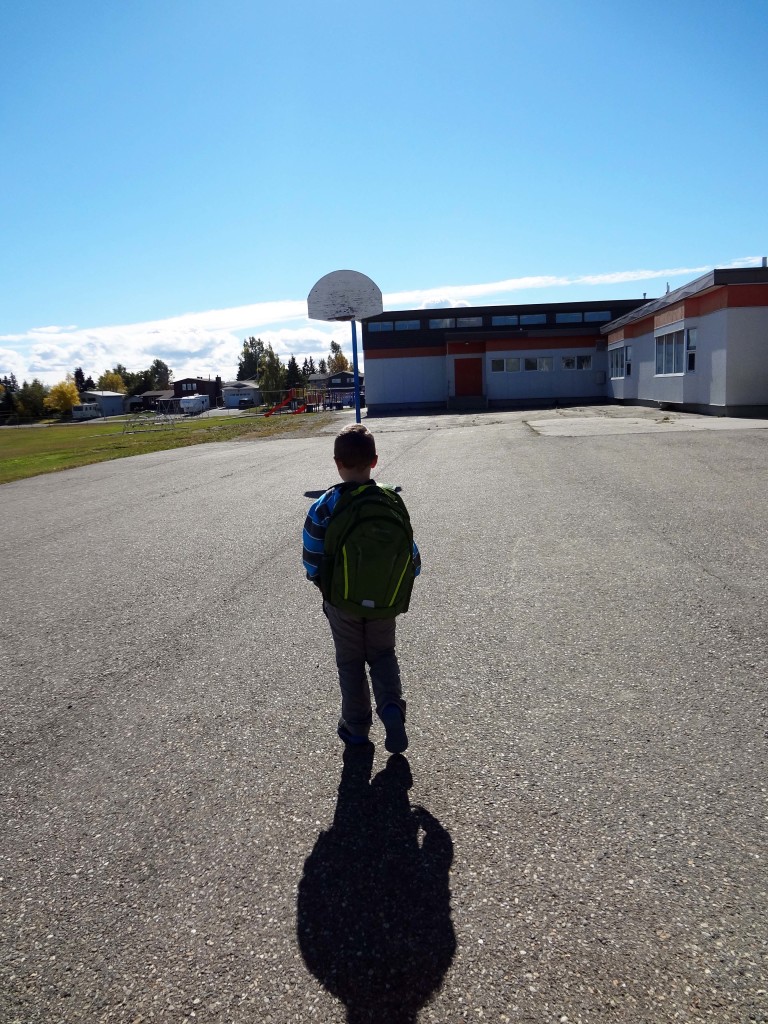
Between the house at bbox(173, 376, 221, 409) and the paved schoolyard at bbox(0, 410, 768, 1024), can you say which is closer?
the paved schoolyard at bbox(0, 410, 768, 1024)

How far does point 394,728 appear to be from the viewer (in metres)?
3.23

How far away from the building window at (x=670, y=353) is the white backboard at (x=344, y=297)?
12.5 m

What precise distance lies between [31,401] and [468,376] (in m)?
85.3

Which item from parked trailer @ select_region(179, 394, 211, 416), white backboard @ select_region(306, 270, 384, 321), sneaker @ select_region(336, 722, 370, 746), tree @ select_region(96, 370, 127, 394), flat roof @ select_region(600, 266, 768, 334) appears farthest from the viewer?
tree @ select_region(96, 370, 127, 394)

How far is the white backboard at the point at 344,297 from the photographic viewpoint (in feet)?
55.6

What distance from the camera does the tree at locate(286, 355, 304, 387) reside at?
330 ft

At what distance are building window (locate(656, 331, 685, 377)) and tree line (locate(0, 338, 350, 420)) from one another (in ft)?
166

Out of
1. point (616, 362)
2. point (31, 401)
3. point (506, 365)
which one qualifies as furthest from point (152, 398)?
point (616, 362)

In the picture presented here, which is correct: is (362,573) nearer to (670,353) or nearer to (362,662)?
(362,662)

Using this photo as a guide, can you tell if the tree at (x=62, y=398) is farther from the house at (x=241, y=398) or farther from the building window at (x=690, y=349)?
the building window at (x=690, y=349)

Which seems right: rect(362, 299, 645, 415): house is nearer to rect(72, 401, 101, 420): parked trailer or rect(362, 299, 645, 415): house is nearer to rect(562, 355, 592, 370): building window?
rect(562, 355, 592, 370): building window

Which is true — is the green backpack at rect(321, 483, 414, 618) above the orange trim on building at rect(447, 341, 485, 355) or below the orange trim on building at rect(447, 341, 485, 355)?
below

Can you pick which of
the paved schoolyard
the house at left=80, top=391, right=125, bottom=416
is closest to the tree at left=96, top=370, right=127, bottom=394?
the house at left=80, top=391, right=125, bottom=416

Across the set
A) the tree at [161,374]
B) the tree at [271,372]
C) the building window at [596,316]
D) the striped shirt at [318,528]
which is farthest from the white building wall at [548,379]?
the tree at [161,374]
